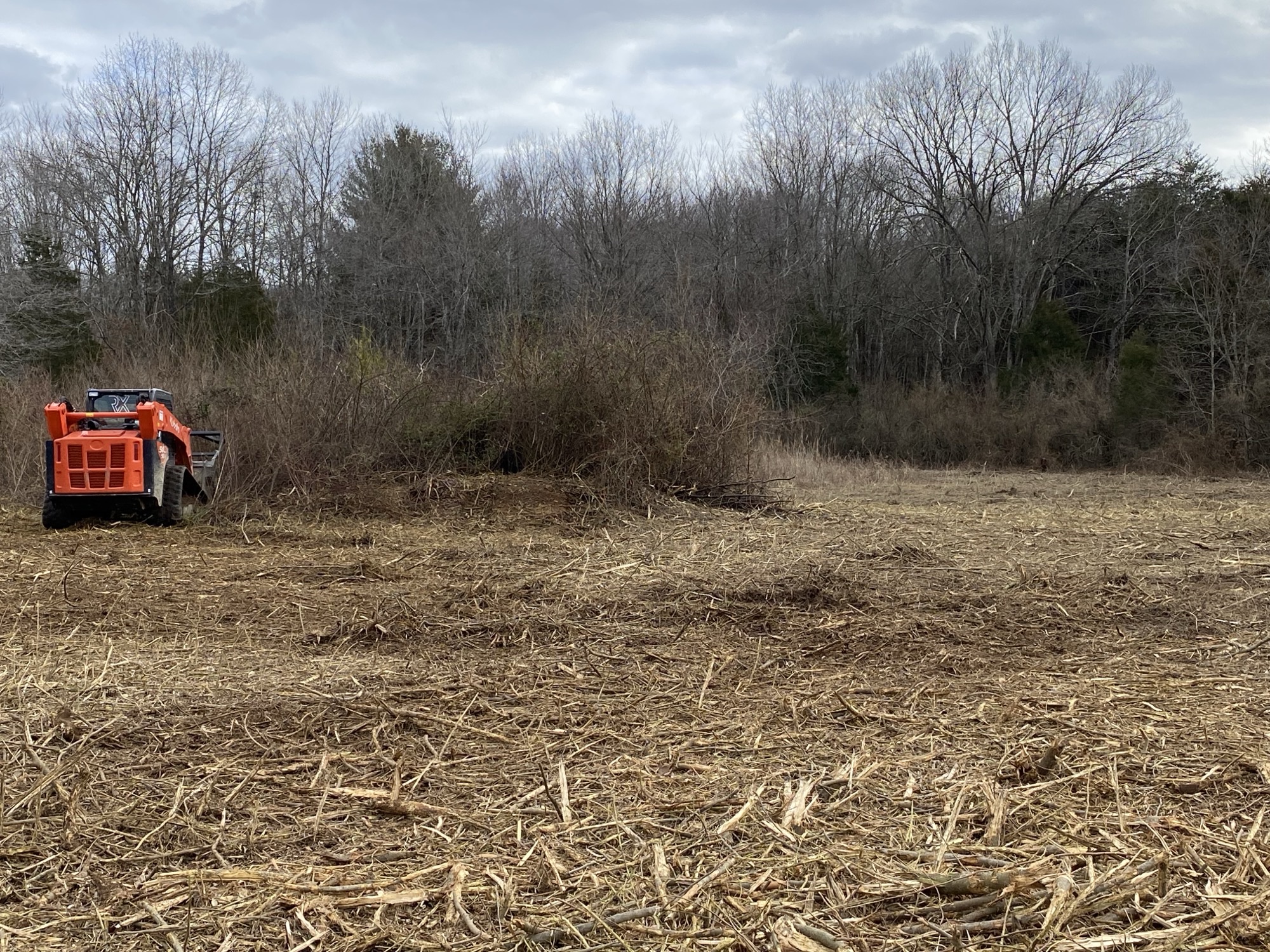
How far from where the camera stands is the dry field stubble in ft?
7.78

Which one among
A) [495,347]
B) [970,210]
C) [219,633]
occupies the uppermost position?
[970,210]

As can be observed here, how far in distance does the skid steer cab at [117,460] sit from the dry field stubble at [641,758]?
5.91ft

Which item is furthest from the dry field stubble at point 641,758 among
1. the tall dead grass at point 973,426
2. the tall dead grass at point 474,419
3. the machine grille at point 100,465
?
the tall dead grass at point 973,426

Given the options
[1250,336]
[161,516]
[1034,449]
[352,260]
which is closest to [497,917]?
[161,516]

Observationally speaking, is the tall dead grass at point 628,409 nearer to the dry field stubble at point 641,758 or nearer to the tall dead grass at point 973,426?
the dry field stubble at point 641,758

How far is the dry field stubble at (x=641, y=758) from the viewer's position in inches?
93.4

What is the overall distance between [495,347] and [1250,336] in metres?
15.9

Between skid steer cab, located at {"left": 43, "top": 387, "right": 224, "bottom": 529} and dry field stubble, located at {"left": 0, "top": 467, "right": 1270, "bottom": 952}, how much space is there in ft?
5.91

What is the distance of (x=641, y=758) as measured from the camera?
3385 millimetres

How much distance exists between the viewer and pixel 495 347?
41.4 ft

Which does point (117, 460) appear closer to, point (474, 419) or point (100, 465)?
point (100, 465)

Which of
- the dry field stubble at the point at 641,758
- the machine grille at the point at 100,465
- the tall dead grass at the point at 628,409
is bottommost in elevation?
the dry field stubble at the point at 641,758

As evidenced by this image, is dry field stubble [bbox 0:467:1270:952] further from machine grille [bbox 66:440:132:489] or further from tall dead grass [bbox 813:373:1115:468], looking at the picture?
tall dead grass [bbox 813:373:1115:468]

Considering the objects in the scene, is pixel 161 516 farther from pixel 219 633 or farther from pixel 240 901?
pixel 240 901
